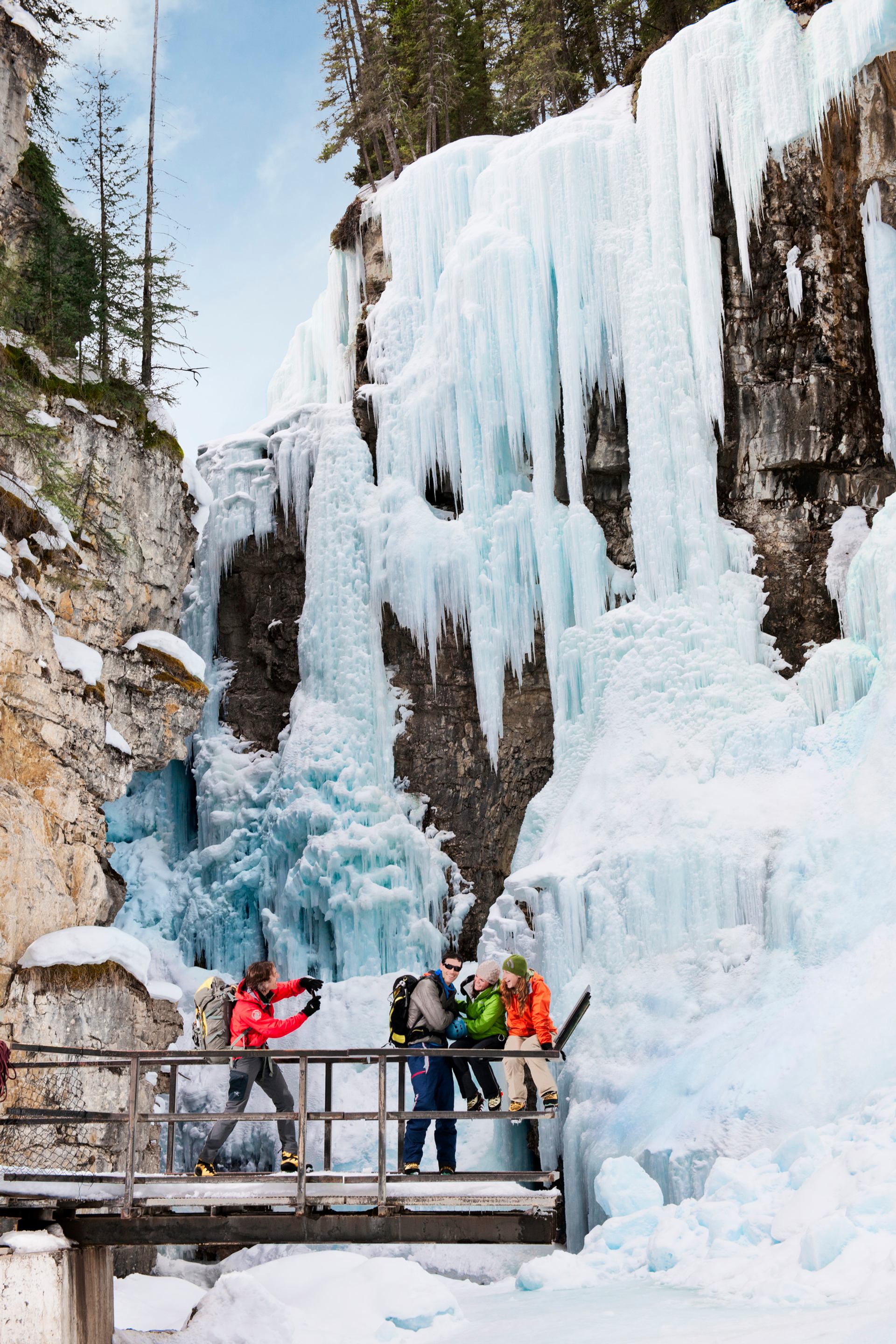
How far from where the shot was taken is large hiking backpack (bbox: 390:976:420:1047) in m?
8.04

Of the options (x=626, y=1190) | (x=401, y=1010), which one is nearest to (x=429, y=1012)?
(x=401, y=1010)

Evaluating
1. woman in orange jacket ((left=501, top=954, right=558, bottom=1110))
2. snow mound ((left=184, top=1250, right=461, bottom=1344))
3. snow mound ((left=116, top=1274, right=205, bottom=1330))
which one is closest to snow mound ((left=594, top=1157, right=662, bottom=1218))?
woman in orange jacket ((left=501, top=954, right=558, bottom=1110))

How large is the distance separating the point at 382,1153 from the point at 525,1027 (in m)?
2.03

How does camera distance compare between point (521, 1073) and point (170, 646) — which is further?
point (170, 646)

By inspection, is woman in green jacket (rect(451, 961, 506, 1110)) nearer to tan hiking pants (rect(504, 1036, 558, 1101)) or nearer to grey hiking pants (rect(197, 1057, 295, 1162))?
tan hiking pants (rect(504, 1036, 558, 1101))

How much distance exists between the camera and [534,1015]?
8.47 m

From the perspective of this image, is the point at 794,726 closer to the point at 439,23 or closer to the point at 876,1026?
the point at 876,1026

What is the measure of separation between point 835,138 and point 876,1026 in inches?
422

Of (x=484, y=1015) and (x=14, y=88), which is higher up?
(x=14, y=88)

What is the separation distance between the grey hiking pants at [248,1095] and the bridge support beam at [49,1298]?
2.97 feet

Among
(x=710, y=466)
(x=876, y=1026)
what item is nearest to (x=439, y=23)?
(x=710, y=466)

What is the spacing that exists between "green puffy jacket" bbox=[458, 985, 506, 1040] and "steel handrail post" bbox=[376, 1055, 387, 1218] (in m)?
1.46

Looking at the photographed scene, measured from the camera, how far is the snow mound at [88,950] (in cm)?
1159

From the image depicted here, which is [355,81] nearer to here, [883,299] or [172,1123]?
[883,299]
